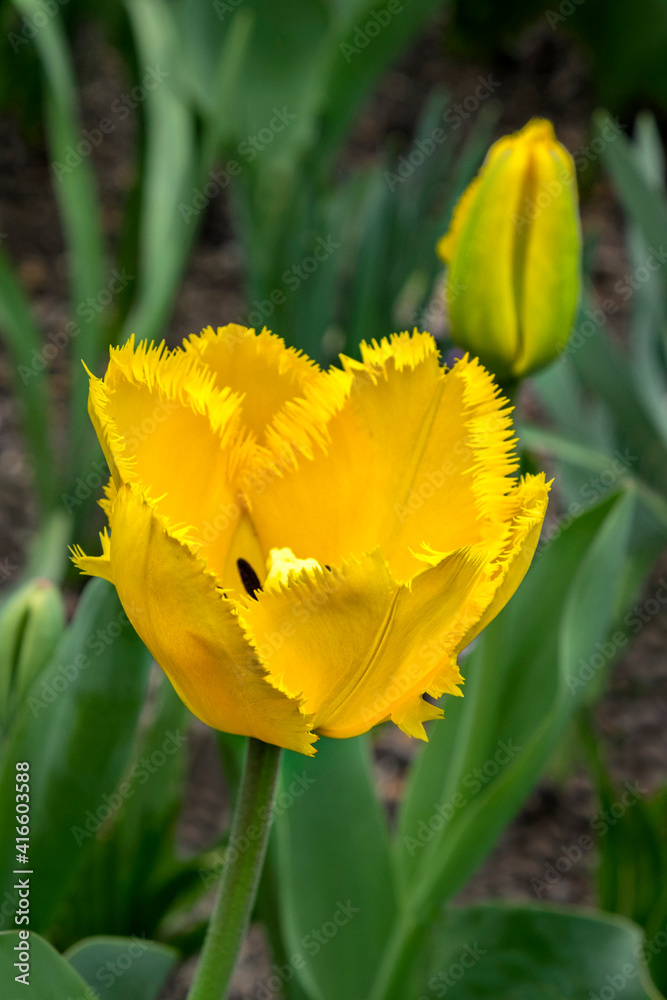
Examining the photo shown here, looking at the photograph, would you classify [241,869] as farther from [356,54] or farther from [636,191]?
[356,54]

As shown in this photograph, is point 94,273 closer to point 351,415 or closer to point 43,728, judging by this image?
point 43,728

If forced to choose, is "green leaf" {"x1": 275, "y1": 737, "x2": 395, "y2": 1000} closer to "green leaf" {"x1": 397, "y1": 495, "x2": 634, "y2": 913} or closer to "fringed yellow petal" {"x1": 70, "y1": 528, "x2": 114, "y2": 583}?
"green leaf" {"x1": 397, "y1": 495, "x2": 634, "y2": 913}

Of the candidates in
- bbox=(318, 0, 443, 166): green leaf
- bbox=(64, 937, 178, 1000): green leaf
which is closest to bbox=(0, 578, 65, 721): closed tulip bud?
bbox=(64, 937, 178, 1000): green leaf

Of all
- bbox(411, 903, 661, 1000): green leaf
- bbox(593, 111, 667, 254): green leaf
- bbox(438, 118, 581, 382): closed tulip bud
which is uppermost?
bbox(593, 111, 667, 254): green leaf

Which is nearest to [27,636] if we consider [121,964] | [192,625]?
[121,964]

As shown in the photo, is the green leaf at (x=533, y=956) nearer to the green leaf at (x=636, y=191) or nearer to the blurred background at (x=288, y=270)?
the blurred background at (x=288, y=270)

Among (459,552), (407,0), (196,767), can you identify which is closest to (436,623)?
(459,552)

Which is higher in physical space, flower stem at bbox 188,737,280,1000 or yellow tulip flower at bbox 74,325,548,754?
yellow tulip flower at bbox 74,325,548,754
